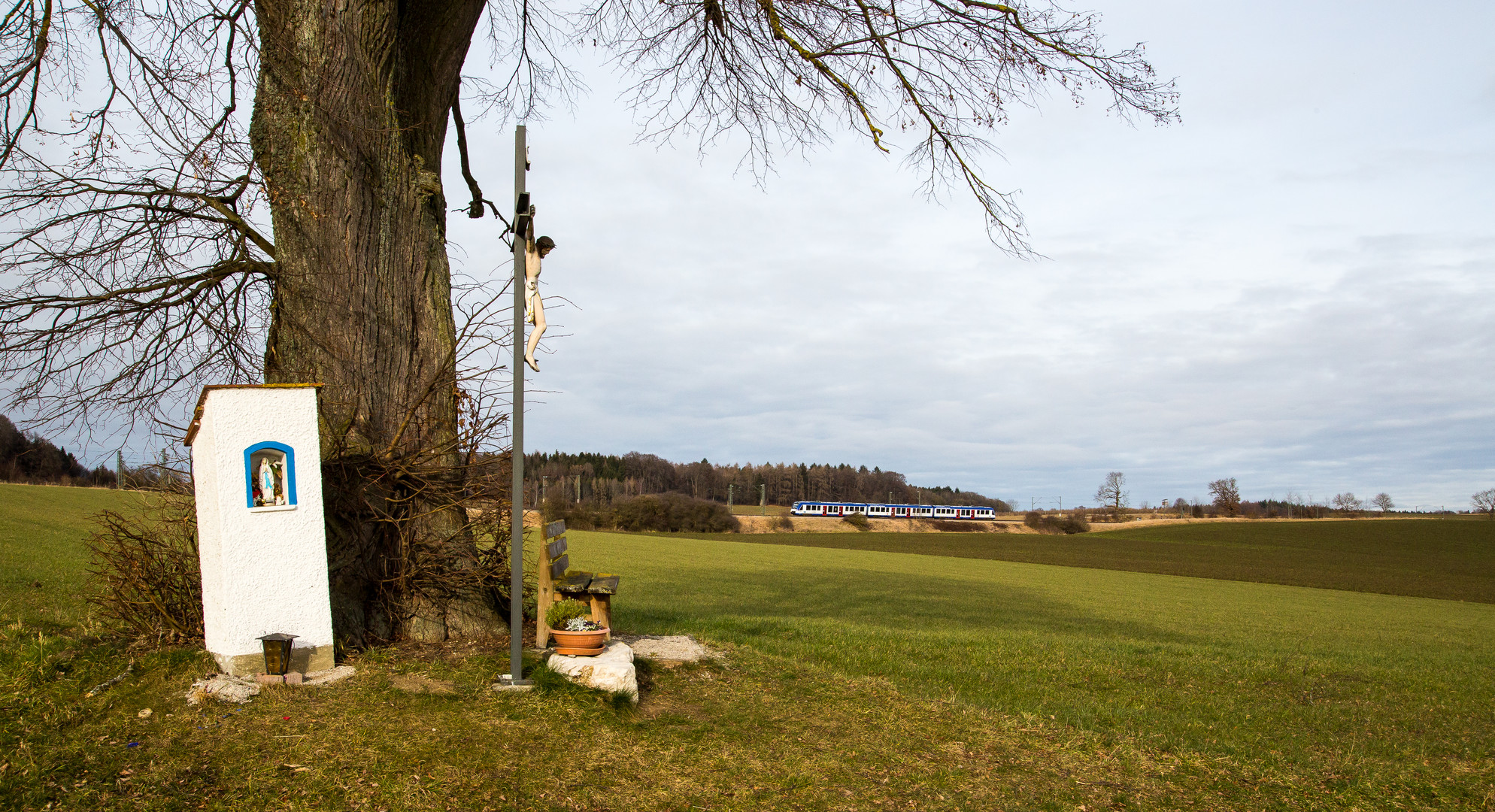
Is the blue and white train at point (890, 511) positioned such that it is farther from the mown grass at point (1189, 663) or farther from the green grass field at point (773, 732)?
the green grass field at point (773, 732)

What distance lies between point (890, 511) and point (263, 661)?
264ft

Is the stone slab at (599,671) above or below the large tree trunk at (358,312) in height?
below

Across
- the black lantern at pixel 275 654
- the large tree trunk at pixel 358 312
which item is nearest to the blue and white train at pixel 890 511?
the large tree trunk at pixel 358 312

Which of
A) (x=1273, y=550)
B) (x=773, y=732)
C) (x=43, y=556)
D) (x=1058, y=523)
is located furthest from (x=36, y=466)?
(x=1058, y=523)

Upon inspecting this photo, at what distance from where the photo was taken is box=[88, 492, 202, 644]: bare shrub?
5.83 metres

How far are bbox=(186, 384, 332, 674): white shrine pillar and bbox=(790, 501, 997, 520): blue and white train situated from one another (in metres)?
75.6

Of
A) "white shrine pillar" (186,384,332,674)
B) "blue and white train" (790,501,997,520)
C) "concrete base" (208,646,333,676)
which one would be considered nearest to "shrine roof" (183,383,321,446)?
"white shrine pillar" (186,384,332,674)

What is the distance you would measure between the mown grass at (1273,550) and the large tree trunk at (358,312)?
1426 inches

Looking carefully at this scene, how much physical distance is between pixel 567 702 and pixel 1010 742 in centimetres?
301

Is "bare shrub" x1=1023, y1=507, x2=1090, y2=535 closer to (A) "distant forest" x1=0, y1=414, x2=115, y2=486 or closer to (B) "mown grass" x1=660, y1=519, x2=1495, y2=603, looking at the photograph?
(B) "mown grass" x1=660, y1=519, x2=1495, y2=603

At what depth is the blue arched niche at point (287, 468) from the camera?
17.3 feet

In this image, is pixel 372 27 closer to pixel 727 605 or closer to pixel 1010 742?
pixel 1010 742

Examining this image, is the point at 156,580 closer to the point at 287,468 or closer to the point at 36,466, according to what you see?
the point at 287,468

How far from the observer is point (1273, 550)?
5559cm
